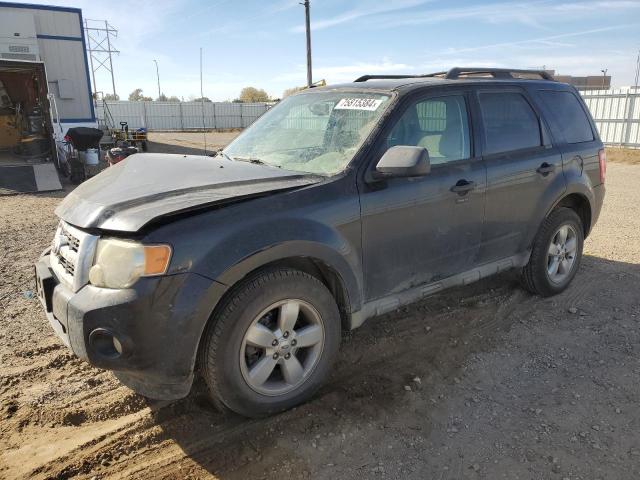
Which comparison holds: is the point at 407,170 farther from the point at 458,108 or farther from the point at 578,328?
the point at 578,328

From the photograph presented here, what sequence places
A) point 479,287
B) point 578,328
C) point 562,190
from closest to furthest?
point 578,328
point 562,190
point 479,287

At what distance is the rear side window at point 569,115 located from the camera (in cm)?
457

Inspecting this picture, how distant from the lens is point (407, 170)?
2984 mm

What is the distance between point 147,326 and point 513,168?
3.07 metres

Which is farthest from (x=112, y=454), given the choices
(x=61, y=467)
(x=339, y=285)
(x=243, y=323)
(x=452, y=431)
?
(x=452, y=431)

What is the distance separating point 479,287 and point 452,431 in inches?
93.5

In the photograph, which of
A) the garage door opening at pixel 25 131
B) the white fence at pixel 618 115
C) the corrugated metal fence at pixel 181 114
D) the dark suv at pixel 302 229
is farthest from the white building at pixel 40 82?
the corrugated metal fence at pixel 181 114

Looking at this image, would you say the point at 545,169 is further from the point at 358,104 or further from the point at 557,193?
the point at 358,104

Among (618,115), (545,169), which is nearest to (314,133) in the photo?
(545,169)

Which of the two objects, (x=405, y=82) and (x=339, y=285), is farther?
(x=405, y=82)

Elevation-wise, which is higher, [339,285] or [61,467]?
[339,285]

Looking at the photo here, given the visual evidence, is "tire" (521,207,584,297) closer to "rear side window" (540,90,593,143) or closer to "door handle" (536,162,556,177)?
"door handle" (536,162,556,177)

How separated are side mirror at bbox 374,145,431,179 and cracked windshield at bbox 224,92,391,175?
26cm

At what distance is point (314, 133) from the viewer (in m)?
3.60
